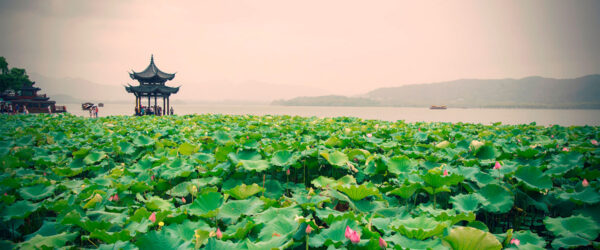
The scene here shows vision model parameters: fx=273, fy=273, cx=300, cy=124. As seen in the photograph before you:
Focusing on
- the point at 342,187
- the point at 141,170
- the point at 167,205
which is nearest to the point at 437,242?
the point at 342,187

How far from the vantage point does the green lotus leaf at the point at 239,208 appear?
2.09 metres

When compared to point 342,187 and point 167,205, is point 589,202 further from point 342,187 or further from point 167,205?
point 167,205

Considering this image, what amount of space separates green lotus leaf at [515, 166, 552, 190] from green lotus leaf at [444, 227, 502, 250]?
148 centimetres

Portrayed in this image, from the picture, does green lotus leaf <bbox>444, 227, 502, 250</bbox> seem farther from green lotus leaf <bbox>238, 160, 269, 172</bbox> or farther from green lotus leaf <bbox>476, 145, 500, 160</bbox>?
green lotus leaf <bbox>476, 145, 500, 160</bbox>

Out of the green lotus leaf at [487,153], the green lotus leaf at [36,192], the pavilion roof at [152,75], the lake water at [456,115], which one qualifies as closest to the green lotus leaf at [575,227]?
the green lotus leaf at [487,153]

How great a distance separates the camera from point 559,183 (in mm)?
3012

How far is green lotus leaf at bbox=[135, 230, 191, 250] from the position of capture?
146 centimetres

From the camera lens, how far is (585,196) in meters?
2.25

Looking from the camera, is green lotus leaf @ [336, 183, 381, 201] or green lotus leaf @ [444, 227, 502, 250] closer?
green lotus leaf @ [444, 227, 502, 250]

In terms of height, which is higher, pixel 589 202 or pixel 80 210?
pixel 589 202

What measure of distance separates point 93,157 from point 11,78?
55.9 m

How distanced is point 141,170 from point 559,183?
4851mm

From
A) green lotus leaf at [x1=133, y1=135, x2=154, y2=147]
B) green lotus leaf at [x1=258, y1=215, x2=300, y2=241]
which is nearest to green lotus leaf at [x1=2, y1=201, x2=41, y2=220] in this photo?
green lotus leaf at [x1=258, y1=215, x2=300, y2=241]

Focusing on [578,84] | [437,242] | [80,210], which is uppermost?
[578,84]
